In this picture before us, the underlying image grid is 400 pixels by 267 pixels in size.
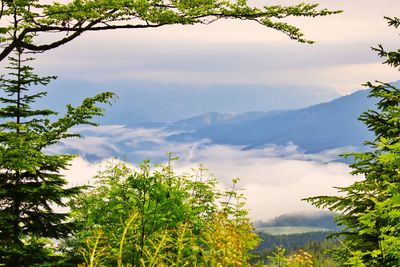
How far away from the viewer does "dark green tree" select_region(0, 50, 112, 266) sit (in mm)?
11776

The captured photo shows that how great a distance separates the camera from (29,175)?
14.6 meters

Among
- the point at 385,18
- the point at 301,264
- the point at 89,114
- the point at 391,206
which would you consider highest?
the point at 385,18

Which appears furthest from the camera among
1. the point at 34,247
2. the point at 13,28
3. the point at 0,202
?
the point at 0,202

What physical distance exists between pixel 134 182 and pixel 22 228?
28.6ft

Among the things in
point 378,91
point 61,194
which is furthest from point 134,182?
point 61,194

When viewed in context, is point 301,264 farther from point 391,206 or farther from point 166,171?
point 166,171

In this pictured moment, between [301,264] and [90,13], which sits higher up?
[90,13]

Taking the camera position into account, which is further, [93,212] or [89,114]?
[89,114]

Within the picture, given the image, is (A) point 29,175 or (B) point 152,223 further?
(A) point 29,175

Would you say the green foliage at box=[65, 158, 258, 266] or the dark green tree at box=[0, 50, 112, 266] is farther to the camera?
the dark green tree at box=[0, 50, 112, 266]

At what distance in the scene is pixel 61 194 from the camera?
14.6 meters

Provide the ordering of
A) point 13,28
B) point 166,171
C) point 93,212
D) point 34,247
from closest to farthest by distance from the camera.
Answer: point 93,212 < point 13,28 < point 166,171 < point 34,247

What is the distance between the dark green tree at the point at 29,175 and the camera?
38.6ft

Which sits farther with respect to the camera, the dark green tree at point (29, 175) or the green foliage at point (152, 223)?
the dark green tree at point (29, 175)
